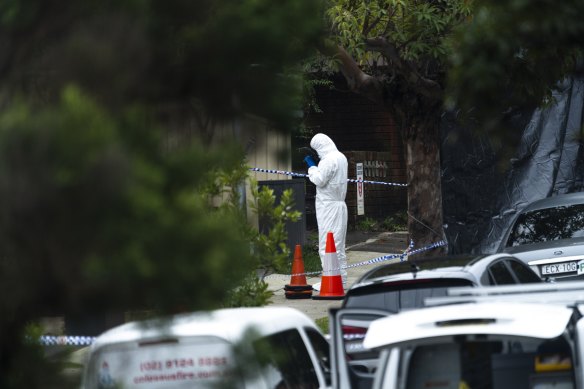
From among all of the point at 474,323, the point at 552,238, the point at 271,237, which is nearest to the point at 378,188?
the point at 552,238

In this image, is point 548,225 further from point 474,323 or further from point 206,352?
point 474,323

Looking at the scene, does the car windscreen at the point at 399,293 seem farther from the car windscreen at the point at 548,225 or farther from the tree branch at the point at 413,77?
the tree branch at the point at 413,77

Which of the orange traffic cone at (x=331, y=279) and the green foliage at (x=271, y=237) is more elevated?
the green foliage at (x=271, y=237)

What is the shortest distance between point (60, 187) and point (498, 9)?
3.45m

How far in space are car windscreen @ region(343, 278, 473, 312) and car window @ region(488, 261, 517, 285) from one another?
0.78m

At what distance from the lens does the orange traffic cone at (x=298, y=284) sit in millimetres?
16422

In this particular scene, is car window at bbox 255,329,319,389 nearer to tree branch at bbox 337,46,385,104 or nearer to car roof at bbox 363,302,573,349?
car roof at bbox 363,302,573,349

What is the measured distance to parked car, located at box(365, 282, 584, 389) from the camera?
18.5ft

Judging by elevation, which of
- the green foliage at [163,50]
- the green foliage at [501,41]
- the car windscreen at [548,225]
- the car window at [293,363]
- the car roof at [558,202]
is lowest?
the car window at [293,363]

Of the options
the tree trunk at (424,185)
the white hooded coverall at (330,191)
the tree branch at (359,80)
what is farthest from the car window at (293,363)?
the white hooded coverall at (330,191)

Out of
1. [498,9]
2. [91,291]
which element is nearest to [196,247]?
[91,291]

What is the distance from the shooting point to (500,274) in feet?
32.5

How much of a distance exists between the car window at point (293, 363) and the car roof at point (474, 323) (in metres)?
1.00

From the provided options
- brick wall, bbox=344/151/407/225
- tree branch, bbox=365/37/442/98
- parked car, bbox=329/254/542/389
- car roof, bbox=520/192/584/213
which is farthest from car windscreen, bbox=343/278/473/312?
brick wall, bbox=344/151/407/225
